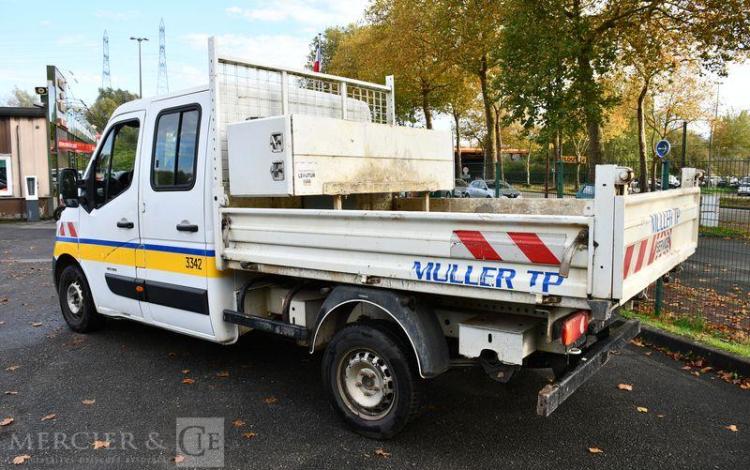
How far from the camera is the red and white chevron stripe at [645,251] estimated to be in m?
3.22

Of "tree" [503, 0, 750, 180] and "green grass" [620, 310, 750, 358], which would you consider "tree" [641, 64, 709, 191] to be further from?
"green grass" [620, 310, 750, 358]

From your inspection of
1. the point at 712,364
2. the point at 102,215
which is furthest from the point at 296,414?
the point at 712,364

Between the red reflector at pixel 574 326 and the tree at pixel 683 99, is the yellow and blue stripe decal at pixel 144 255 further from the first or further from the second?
the tree at pixel 683 99

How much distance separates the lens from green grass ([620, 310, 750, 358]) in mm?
5504

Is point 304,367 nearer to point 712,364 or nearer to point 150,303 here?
point 150,303

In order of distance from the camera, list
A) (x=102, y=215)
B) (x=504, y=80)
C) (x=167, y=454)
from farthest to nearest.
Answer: (x=504, y=80) < (x=102, y=215) < (x=167, y=454)

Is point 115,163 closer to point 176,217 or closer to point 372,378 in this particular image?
point 176,217

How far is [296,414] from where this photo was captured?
4.43 meters

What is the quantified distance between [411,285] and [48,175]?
24547 mm

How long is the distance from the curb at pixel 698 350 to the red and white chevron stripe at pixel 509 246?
10.7ft

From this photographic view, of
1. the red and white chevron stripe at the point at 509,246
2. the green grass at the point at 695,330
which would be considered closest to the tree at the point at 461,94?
the green grass at the point at 695,330

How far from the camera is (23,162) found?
23.5 meters

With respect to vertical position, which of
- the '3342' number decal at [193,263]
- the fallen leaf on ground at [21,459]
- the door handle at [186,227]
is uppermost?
the door handle at [186,227]

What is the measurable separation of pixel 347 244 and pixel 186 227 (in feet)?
5.82
